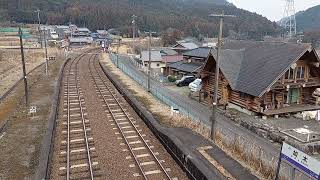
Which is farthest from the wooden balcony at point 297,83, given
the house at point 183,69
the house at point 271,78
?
the house at point 183,69

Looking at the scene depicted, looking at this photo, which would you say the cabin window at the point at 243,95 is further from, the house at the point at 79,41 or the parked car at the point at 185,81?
the house at the point at 79,41

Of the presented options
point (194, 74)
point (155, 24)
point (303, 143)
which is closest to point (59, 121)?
point (303, 143)

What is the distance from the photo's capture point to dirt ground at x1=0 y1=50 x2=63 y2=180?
15.6 m

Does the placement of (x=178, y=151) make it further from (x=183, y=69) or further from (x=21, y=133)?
(x=183, y=69)

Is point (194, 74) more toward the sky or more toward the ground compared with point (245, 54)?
more toward the ground

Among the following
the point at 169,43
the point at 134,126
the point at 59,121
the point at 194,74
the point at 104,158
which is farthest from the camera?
the point at 169,43

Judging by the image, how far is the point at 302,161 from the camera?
10859 mm

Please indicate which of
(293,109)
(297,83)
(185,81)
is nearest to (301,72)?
(297,83)

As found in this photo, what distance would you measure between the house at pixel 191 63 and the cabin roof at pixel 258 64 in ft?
39.6

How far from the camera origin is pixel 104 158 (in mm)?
16641

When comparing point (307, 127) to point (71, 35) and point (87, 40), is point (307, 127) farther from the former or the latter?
point (71, 35)

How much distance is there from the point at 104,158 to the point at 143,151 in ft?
6.81

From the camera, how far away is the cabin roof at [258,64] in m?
29.0

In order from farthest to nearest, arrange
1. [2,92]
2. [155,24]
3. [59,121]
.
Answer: [155,24] → [2,92] → [59,121]
